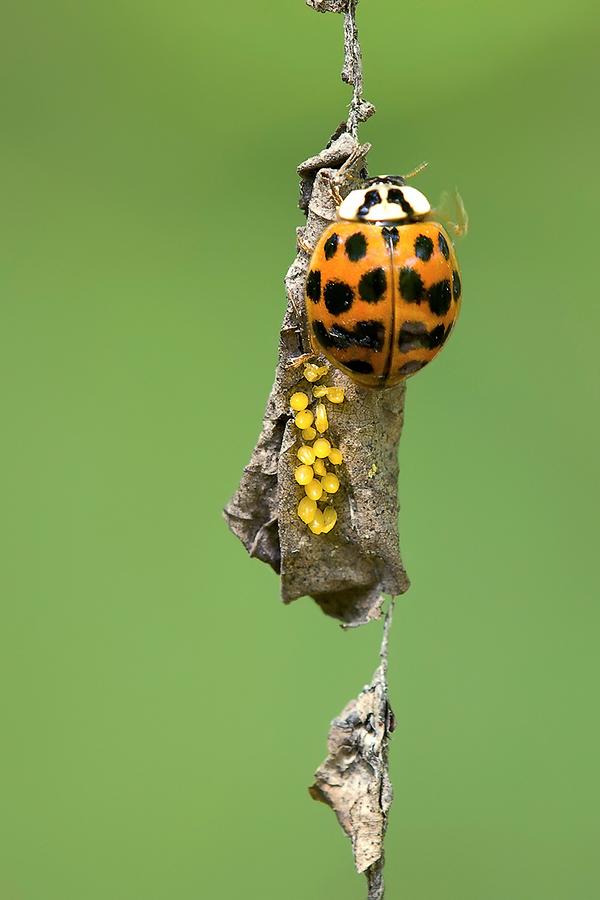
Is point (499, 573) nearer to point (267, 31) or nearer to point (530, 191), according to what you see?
point (530, 191)

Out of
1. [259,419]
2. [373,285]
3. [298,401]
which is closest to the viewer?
[373,285]

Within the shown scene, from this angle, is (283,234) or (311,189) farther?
(283,234)

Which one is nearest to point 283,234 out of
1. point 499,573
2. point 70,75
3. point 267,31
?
point 267,31

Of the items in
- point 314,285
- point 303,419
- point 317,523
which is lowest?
point 317,523

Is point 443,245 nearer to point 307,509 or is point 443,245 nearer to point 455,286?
point 455,286

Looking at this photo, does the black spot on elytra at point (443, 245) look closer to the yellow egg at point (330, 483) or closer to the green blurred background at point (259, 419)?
the yellow egg at point (330, 483)

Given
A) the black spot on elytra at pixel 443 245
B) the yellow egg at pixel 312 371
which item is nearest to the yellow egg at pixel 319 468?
the yellow egg at pixel 312 371

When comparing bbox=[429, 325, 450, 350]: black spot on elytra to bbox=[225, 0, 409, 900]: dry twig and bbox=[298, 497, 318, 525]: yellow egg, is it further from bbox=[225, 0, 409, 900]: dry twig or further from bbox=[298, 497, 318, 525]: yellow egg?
bbox=[298, 497, 318, 525]: yellow egg

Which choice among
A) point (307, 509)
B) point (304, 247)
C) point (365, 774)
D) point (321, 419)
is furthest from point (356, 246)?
point (365, 774)
